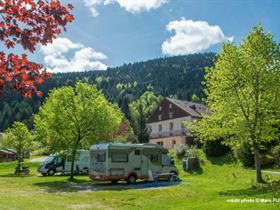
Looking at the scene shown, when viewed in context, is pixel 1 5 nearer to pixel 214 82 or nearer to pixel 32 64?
pixel 32 64

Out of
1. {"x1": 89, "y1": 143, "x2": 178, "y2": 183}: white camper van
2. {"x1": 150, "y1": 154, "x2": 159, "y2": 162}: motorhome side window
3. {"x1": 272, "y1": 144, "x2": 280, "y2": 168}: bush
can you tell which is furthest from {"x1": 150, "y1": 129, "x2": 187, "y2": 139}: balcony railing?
{"x1": 89, "y1": 143, "x2": 178, "y2": 183}: white camper van

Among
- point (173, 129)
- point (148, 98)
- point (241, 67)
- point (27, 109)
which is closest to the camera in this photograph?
point (241, 67)

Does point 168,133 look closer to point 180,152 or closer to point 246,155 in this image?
point 180,152

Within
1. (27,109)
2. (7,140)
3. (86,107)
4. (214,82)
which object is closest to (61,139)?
(86,107)

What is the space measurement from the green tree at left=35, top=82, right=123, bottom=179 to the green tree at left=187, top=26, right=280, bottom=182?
11648mm

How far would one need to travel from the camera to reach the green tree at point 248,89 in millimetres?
23422

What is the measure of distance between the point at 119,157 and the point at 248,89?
11072 millimetres

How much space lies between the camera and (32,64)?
17.8 ft

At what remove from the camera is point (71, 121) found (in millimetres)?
32281

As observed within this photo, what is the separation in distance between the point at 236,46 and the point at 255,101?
13.0 ft

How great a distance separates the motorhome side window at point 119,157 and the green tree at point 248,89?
23.9 ft

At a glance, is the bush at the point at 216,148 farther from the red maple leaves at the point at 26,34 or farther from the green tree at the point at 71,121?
the red maple leaves at the point at 26,34

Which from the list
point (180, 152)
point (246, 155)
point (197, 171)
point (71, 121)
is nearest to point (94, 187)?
point (71, 121)

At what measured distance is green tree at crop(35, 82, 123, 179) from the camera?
31.7 m
